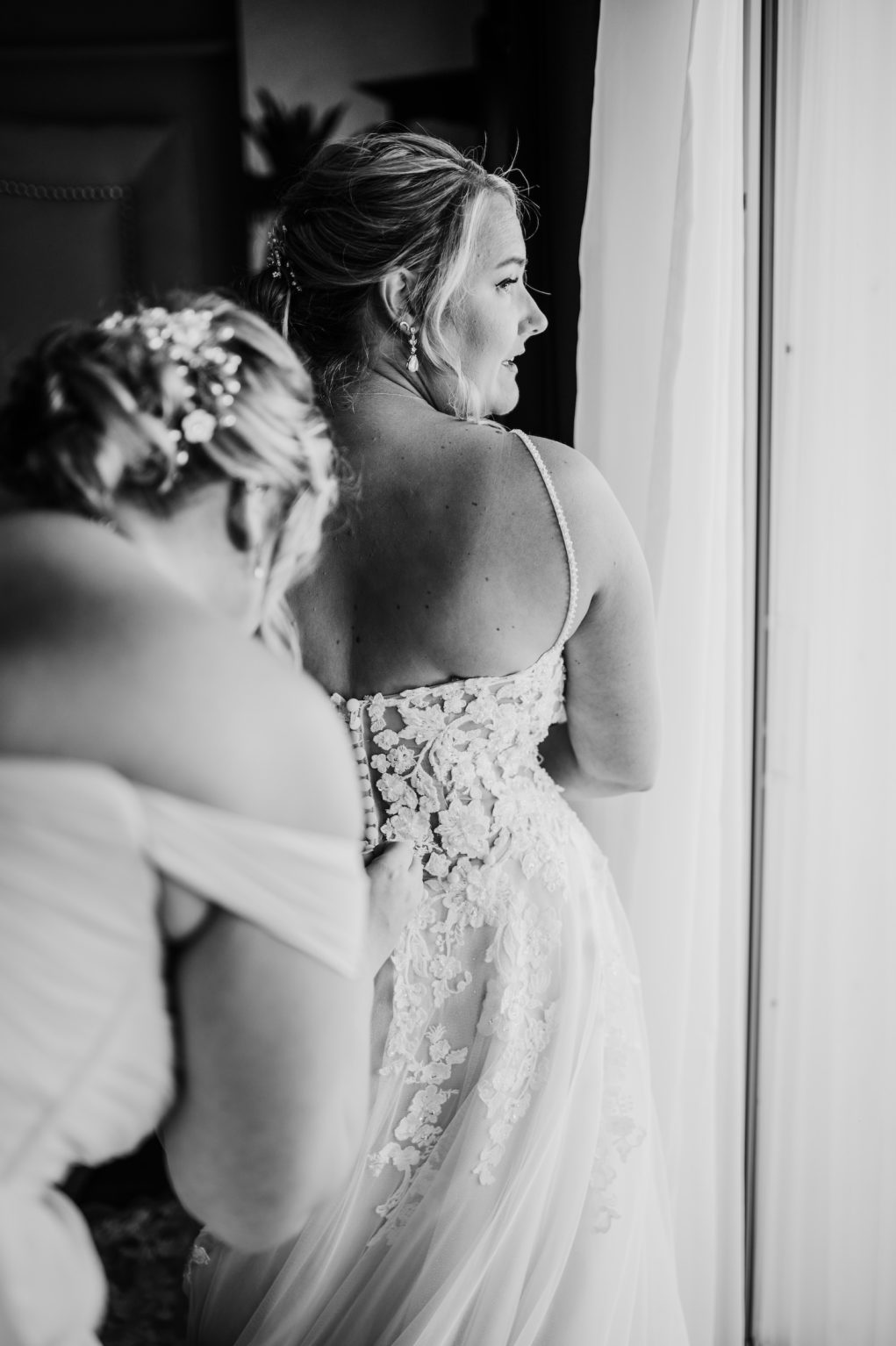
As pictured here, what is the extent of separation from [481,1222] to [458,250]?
1.02 meters

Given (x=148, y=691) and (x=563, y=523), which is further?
(x=563, y=523)

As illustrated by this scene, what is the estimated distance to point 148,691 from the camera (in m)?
0.58

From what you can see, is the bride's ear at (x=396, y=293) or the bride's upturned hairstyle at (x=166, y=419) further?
the bride's ear at (x=396, y=293)

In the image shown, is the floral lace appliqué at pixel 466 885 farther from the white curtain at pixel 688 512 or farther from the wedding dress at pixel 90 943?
the wedding dress at pixel 90 943

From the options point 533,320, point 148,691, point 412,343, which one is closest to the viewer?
point 148,691

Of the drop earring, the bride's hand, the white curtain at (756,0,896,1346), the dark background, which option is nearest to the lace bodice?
the bride's hand

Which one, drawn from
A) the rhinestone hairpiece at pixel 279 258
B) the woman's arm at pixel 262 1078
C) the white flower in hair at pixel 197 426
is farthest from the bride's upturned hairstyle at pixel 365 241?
the woman's arm at pixel 262 1078

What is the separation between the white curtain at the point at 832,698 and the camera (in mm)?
1290

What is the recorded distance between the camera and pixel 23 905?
1.95ft

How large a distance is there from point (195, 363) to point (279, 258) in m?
0.58

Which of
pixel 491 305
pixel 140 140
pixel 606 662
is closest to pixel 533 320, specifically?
pixel 491 305

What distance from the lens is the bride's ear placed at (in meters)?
1.14

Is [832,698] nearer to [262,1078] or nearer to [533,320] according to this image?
[533,320]

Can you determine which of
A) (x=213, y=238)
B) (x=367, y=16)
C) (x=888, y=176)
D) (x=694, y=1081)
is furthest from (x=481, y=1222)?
(x=367, y=16)
